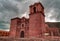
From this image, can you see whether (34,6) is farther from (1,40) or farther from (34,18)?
(1,40)

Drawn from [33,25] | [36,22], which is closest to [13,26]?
[33,25]

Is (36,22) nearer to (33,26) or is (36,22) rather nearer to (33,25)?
(33,25)

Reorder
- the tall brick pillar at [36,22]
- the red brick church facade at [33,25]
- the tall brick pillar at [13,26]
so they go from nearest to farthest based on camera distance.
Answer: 1. the tall brick pillar at [36,22]
2. the red brick church facade at [33,25]
3. the tall brick pillar at [13,26]

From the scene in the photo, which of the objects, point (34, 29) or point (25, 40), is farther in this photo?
point (34, 29)

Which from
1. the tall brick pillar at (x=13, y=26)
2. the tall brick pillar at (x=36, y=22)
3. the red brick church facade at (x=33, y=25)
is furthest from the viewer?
the tall brick pillar at (x=13, y=26)

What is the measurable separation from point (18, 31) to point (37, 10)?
922 cm

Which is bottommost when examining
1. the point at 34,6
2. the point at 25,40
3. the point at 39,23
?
the point at 25,40

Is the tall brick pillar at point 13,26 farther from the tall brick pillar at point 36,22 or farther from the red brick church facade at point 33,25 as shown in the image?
the tall brick pillar at point 36,22

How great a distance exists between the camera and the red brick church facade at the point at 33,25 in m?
31.5

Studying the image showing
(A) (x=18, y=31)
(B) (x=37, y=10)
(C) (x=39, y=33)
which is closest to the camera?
(C) (x=39, y=33)

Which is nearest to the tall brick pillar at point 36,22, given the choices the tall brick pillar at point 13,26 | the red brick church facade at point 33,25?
the red brick church facade at point 33,25

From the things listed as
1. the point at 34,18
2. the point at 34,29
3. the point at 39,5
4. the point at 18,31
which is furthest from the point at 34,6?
the point at 18,31

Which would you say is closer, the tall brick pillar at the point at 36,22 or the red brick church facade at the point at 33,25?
the tall brick pillar at the point at 36,22

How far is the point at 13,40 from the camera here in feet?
41.4
